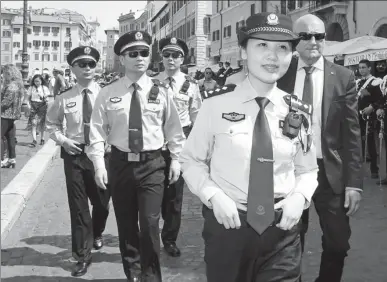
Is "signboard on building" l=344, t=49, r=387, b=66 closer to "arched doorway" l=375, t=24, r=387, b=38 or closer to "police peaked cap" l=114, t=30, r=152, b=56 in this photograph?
"police peaked cap" l=114, t=30, r=152, b=56

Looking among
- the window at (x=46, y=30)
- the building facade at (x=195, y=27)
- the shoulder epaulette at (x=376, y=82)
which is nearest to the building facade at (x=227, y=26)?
the building facade at (x=195, y=27)

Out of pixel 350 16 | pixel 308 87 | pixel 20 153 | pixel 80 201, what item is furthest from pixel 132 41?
pixel 350 16

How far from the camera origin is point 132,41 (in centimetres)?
474

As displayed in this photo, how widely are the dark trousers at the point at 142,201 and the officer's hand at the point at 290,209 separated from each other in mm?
1941

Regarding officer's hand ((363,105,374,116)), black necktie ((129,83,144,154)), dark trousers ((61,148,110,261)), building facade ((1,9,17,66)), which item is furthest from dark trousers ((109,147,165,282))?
building facade ((1,9,17,66))

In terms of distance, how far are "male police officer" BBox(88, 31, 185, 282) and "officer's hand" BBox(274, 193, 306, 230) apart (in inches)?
76.6

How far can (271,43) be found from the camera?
2.86 m

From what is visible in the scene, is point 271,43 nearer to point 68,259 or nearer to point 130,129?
point 130,129

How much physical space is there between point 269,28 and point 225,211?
94 cm

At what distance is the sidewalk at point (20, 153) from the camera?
404 inches

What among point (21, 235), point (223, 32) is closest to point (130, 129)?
point (21, 235)

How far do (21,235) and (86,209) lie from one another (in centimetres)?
163

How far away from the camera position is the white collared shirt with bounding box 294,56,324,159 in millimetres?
4023

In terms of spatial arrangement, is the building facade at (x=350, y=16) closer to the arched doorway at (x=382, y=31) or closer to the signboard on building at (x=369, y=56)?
the arched doorway at (x=382, y=31)
